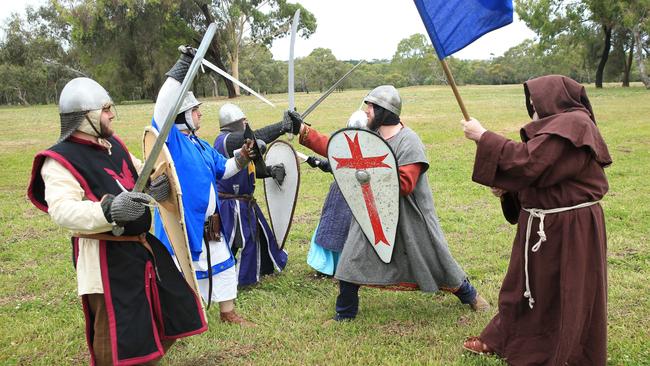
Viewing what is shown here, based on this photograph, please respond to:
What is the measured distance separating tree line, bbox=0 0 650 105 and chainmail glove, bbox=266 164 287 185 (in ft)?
73.7

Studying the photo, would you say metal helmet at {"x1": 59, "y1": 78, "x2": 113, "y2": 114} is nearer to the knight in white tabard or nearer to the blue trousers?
the knight in white tabard

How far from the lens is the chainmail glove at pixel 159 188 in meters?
2.94

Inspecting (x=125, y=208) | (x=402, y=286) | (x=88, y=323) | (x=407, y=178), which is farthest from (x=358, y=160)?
(x=88, y=323)

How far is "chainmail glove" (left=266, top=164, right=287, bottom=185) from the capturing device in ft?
14.3

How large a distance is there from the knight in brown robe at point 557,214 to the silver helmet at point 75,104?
178 centimetres

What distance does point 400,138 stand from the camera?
3.63m

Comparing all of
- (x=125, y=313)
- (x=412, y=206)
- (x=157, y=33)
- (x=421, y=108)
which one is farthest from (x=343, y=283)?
(x=157, y=33)

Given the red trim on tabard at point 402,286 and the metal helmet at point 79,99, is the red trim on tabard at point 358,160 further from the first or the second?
the metal helmet at point 79,99

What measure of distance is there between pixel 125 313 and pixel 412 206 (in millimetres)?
1858

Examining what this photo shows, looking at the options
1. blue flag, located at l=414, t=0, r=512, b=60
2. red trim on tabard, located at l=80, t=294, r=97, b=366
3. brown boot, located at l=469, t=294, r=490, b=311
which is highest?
blue flag, located at l=414, t=0, r=512, b=60

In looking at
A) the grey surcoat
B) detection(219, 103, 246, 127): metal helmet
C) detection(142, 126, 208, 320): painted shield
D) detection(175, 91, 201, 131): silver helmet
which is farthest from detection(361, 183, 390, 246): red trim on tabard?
detection(219, 103, 246, 127): metal helmet

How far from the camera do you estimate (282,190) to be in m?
4.43

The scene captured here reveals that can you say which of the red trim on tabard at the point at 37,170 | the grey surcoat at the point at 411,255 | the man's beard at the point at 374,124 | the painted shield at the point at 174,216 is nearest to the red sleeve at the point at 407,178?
the grey surcoat at the point at 411,255

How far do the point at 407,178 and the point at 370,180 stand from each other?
23cm
